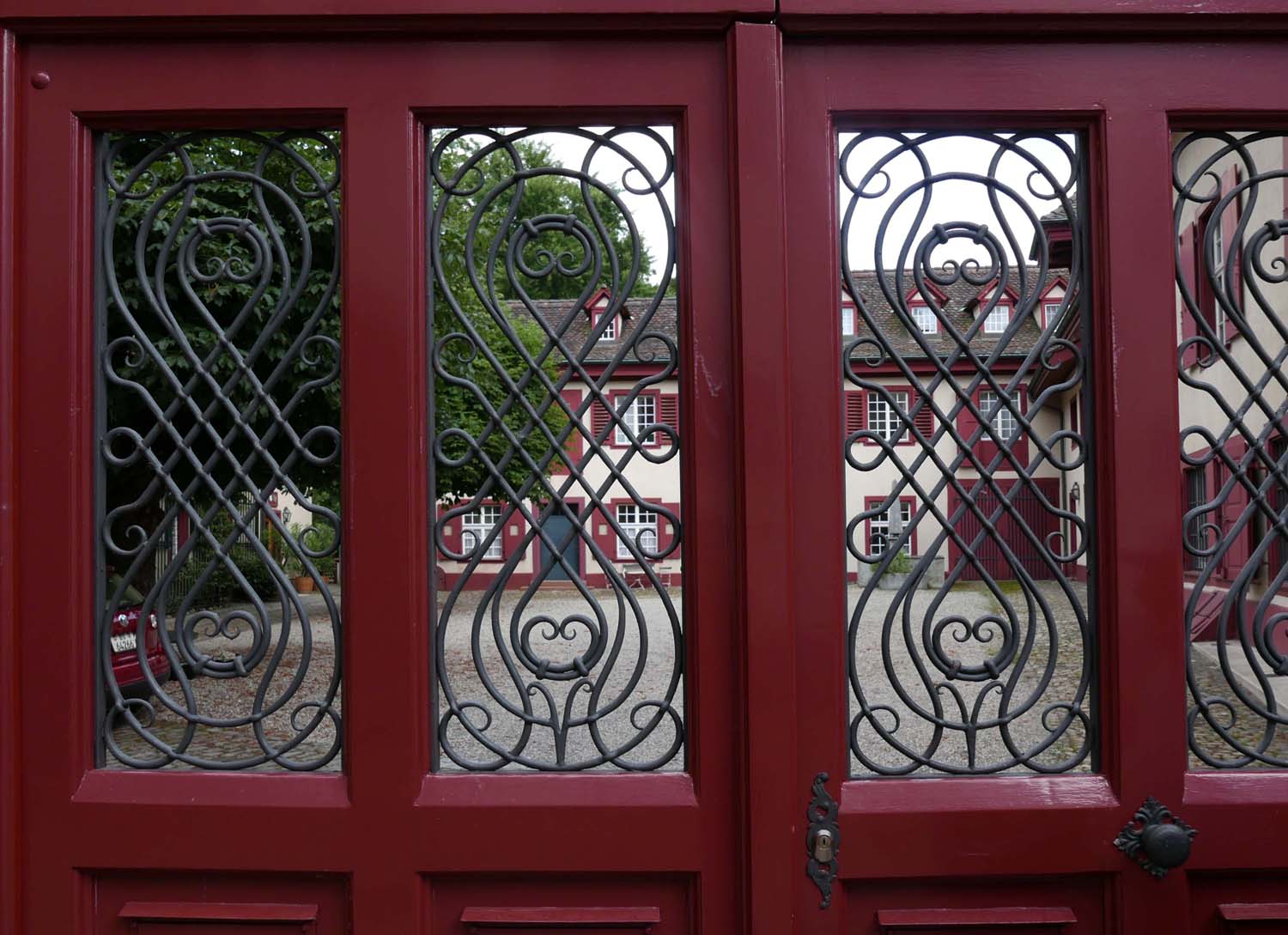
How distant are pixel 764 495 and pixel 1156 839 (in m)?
1.09

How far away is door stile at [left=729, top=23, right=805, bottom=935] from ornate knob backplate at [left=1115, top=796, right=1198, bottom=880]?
0.71 m

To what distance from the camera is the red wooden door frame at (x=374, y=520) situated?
1.91 meters

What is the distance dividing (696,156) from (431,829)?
1.57 meters

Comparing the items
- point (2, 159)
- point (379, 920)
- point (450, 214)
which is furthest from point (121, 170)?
point (379, 920)

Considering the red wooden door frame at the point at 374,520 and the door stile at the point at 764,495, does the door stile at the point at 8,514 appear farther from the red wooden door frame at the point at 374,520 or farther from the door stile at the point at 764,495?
the door stile at the point at 764,495

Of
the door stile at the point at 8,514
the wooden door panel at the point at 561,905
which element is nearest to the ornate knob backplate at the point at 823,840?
the wooden door panel at the point at 561,905

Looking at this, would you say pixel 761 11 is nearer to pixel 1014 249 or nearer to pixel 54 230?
pixel 1014 249

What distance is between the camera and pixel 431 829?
1.92 metres

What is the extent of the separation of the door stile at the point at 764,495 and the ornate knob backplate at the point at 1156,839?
71cm

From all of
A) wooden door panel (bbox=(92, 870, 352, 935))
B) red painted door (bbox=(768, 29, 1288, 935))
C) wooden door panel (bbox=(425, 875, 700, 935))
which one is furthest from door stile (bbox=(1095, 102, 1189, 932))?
wooden door panel (bbox=(92, 870, 352, 935))

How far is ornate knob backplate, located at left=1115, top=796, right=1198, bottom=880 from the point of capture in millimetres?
1854

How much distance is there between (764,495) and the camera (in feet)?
6.17

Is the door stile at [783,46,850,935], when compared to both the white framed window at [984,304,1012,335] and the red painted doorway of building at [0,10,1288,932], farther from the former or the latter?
the white framed window at [984,304,1012,335]

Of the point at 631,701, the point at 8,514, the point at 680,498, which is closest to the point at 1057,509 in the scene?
the point at 680,498
